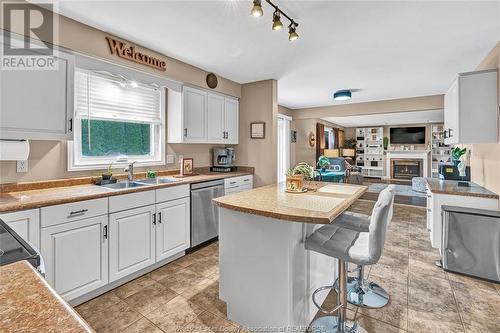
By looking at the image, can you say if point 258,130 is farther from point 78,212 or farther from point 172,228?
point 78,212

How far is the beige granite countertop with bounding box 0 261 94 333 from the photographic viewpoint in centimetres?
52

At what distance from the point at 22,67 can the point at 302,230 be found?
8.28ft

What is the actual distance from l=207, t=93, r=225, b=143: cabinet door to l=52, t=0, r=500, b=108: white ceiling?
436mm

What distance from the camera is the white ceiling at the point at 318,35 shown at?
85.9 inches

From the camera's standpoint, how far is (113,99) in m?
2.91

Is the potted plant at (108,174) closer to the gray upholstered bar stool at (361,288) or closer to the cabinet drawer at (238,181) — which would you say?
the cabinet drawer at (238,181)

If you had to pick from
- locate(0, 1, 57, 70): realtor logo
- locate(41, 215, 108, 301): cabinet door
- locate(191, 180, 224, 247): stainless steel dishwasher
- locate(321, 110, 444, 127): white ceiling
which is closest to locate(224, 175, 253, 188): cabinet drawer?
locate(191, 180, 224, 247): stainless steel dishwasher

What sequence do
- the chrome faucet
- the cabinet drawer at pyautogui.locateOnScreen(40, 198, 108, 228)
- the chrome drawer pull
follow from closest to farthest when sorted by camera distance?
the cabinet drawer at pyautogui.locateOnScreen(40, 198, 108, 228) → the chrome drawer pull → the chrome faucet

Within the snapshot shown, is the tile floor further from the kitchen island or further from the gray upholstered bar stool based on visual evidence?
the kitchen island

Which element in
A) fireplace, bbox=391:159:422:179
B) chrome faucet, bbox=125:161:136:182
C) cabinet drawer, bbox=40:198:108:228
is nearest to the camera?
cabinet drawer, bbox=40:198:108:228

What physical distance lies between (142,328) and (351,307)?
1646 mm

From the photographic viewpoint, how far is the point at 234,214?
1.83m

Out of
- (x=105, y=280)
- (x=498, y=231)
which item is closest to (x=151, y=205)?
(x=105, y=280)

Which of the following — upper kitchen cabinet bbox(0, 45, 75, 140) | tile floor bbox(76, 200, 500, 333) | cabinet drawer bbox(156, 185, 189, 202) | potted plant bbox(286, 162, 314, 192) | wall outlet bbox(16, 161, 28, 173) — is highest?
upper kitchen cabinet bbox(0, 45, 75, 140)
